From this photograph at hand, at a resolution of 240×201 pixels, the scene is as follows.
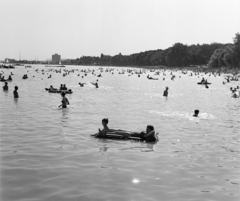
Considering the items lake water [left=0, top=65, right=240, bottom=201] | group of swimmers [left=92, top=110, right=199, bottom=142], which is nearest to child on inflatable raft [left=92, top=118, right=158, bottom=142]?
group of swimmers [left=92, top=110, right=199, bottom=142]

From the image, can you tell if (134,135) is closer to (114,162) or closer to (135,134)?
(135,134)

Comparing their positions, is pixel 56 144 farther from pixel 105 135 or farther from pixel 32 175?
pixel 32 175

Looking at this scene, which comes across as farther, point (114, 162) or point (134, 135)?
point (134, 135)

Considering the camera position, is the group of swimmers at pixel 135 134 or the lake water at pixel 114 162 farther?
the group of swimmers at pixel 135 134

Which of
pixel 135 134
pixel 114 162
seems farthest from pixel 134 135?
pixel 114 162

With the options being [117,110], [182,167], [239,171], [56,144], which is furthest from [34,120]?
[239,171]

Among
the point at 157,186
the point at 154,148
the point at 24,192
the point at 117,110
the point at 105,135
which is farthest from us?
the point at 117,110

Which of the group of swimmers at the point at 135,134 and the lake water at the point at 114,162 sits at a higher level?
the group of swimmers at the point at 135,134

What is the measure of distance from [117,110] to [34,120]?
9.31 meters

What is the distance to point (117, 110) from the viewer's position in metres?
29.8

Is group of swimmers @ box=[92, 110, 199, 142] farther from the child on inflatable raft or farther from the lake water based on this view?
the lake water

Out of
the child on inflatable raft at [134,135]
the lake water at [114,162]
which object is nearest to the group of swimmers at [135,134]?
the child on inflatable raft at [134,135]

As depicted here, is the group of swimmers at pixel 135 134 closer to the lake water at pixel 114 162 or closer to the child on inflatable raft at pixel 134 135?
the child on inflatable raft at pixel 134 135

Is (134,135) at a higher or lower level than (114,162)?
higher
